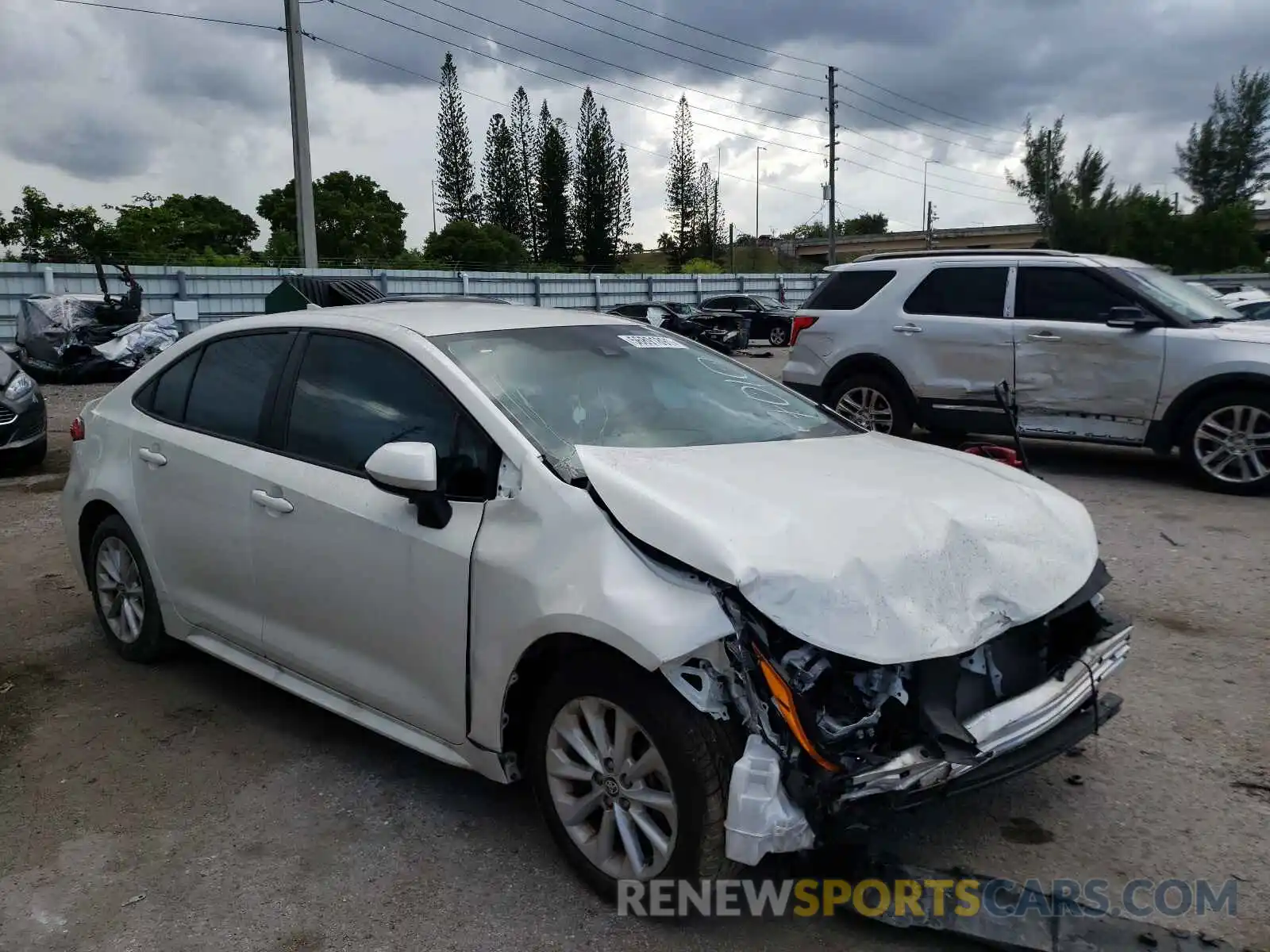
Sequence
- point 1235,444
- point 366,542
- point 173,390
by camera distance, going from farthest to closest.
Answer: point 1235,444, point 173,390, point 366,542

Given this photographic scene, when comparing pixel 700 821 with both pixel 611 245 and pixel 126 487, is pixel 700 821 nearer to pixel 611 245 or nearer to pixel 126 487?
pixel 126 487

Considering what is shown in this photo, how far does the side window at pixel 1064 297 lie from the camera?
27.9 feet

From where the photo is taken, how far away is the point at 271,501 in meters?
3.76

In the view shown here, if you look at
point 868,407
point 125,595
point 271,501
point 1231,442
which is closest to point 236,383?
point 271,501

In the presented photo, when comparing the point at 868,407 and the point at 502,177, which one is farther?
the point at 502,177

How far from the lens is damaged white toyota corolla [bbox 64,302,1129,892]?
2.60m

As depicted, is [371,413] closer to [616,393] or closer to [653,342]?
[616,393]

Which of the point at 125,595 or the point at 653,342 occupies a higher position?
the point at 653,342

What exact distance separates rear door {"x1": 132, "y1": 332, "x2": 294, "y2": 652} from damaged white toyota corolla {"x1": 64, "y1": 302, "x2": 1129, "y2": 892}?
1 centimetres

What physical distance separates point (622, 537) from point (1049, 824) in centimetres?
170

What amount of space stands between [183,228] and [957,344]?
182ft

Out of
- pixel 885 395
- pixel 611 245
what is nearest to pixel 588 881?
pixel 885 395

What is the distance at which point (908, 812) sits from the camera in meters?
2.65

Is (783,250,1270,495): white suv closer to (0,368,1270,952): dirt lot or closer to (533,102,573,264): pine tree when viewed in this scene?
(0,368,1270,952): dirt lot
